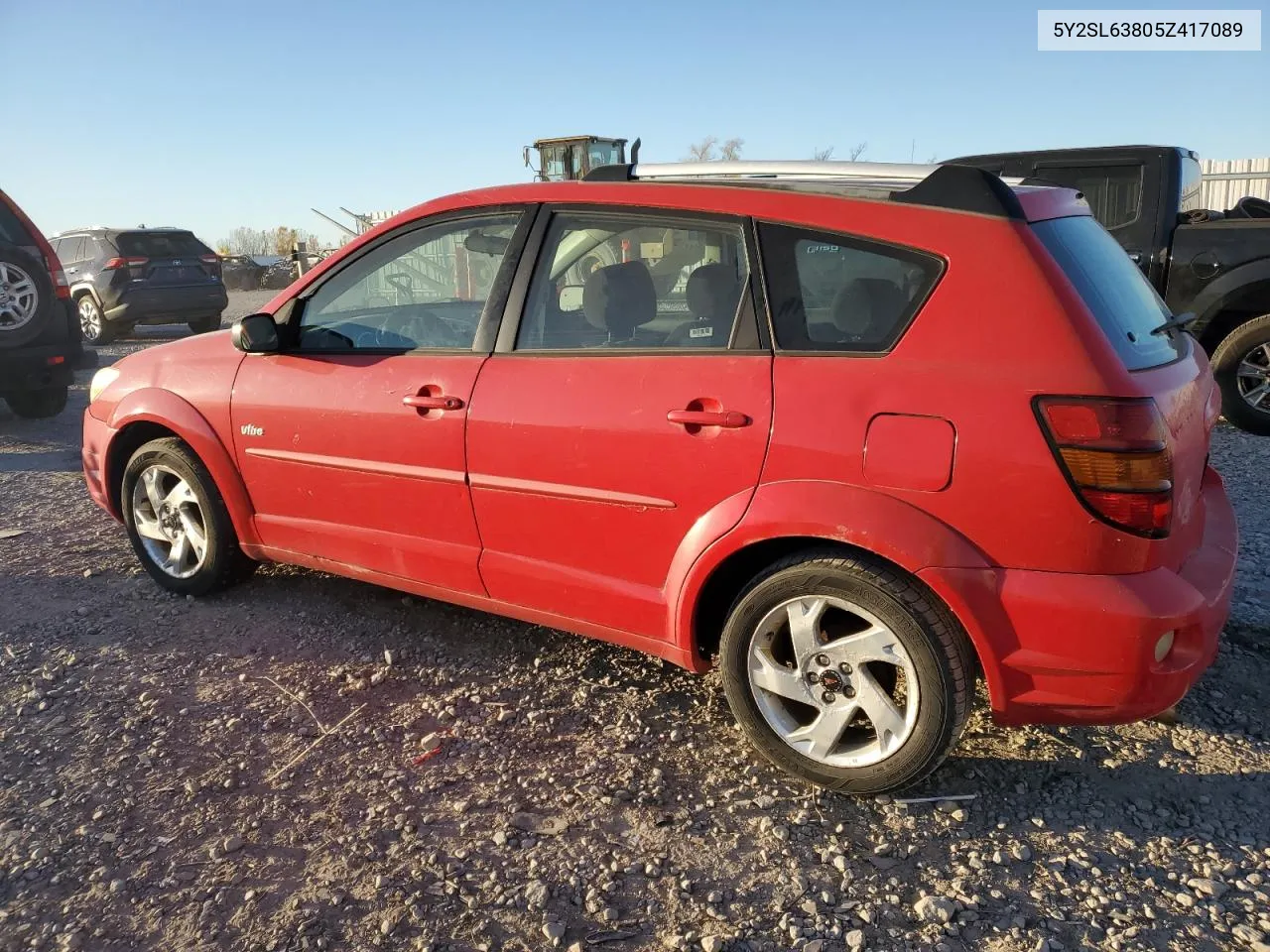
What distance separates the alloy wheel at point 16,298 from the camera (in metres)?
7.13

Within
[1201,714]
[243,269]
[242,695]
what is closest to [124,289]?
[242,695]

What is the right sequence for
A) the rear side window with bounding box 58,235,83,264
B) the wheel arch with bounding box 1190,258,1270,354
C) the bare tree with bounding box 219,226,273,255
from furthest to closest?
the bare tree with bounding box 219,226,273,255 < the rear side window with bounding box 58,235,83,264 < the wheel arch with bounding box 1190,258,1270,354

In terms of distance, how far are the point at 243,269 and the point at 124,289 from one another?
16755mm

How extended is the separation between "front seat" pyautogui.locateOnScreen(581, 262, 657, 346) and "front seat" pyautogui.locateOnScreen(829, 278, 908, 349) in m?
0.61

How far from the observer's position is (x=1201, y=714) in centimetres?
297

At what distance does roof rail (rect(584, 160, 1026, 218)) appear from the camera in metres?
2.40

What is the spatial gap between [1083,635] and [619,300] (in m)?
1.64

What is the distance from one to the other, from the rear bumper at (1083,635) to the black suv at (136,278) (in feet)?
46.2

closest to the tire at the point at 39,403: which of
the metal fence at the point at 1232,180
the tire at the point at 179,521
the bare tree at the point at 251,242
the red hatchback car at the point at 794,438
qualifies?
the tire at the point at 179,521

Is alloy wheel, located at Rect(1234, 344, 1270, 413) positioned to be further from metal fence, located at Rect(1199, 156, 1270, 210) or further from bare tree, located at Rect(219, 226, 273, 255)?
bare tree, located at Rect(219, 226, 273, 255)

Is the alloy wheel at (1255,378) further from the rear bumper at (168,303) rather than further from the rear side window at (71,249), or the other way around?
the rear side window at (71,249)

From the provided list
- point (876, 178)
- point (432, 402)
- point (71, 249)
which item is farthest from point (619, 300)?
point (71, 249)

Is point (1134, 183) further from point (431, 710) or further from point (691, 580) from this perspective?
point (431, 710)

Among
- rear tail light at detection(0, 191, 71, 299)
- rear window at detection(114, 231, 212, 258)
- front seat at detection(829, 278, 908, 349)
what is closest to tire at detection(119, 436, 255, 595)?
front seat at detection(829, 278, 908, 349)
